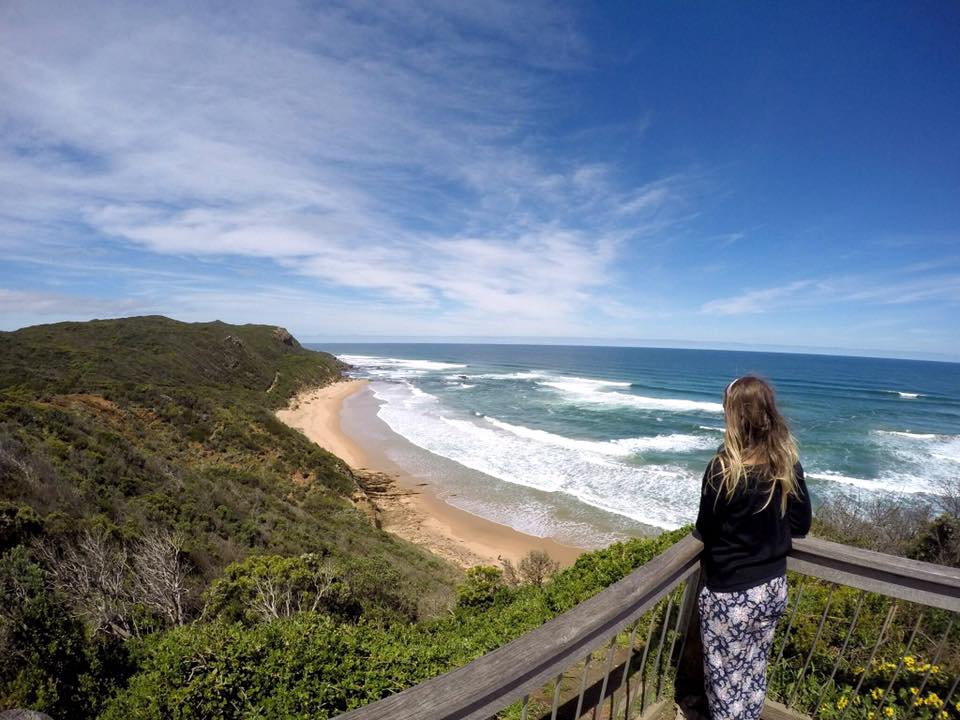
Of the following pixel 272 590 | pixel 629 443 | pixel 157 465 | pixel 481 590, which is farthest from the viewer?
pixel 629 443

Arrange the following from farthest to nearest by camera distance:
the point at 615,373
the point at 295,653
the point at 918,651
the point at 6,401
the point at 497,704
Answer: the point at 615,373
the point at 6,401
the point at 295,653
the point at 918,651
the point at 497,704

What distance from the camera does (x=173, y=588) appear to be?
691 cm

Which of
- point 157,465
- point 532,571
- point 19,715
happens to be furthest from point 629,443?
point 19,715

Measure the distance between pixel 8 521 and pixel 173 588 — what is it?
2.90 meters

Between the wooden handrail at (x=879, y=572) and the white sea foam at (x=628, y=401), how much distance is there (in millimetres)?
39496

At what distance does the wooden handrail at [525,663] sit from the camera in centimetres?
108

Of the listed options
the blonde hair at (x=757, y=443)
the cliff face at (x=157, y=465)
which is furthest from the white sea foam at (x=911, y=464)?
the blonde hair at (x=757, y=443)

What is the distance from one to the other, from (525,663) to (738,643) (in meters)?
1.48

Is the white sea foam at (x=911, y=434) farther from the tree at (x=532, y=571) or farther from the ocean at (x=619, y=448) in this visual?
the tree at (x=532, y=571)

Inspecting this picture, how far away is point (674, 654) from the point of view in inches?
105

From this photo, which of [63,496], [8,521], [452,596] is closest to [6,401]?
[63,496]

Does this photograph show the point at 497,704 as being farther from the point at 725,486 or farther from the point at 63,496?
the point at 63,496

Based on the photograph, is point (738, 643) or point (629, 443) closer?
point (738, 643)

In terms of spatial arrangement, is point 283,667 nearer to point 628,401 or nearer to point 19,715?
point 19,715
